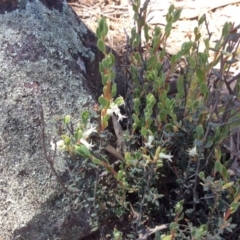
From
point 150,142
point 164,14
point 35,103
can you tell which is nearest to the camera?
point 150,142

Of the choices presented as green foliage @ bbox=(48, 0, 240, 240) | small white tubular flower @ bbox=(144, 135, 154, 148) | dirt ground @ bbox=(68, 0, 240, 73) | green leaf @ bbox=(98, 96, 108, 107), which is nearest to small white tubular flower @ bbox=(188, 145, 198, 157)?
green foliage @ bbox=(48, 0, 240, 240)

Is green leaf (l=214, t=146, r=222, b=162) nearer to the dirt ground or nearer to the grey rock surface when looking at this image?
the grey rock surface

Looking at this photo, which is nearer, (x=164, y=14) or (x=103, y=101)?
(x=103, y=101)

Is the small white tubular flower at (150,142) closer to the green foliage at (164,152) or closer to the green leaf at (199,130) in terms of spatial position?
the green foliage at (164,152)

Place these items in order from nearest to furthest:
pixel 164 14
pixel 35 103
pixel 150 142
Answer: pixel 150 142 < pixel 35 103 < pixel 164 14

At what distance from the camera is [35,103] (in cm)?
168

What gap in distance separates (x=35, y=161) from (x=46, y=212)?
0.54 feet

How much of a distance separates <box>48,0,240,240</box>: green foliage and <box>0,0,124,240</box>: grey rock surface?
0.13m

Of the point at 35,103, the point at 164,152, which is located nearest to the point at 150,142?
the point at 164,152

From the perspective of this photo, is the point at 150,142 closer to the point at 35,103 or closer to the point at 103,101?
the point at 103,101

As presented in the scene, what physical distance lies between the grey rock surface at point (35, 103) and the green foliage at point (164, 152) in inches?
5.3

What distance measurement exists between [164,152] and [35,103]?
1.54 ft

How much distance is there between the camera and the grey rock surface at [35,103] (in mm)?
1597

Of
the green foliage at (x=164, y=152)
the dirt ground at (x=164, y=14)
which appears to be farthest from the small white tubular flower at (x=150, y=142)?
the dirt ground at (x=164, y=14)
